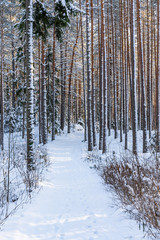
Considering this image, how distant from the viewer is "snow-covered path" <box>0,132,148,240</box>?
3.04 meters

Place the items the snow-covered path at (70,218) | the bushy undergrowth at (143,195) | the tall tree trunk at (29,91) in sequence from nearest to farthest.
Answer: the bushy undergrowth at (143,195), the snow-covered path at (70,218), the tall tree trunk at (29,91)

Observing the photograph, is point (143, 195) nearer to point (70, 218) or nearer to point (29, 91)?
point (70, 218)

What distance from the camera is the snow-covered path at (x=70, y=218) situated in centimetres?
304

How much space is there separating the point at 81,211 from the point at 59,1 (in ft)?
27.6

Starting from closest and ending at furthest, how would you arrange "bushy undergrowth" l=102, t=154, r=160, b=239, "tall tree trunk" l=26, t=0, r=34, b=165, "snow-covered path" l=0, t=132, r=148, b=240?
"bushy undergrowth" l=102, t=154, r=160, b=239, "snow-covered path" l=0, t=132, r=148, b=240, "tall tree trunk" l=26, t=0, r=34, b=165

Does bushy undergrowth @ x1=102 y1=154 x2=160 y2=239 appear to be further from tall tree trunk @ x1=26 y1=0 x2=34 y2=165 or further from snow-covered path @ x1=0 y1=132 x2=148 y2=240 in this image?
tall tree trunk @ x1=26 y1=0 x2=34 y2=165

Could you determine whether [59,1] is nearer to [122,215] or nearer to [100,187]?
[100,187]

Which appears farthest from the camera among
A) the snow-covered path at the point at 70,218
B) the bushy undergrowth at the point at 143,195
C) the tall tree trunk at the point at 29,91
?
the tall tree trunk at the point at 29,91

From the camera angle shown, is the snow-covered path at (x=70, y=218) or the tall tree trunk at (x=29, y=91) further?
the tall tree trunk at (x=29, y=91)

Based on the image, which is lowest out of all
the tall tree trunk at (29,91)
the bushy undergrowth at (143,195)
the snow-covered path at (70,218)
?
the snow-covered path at (70,218)

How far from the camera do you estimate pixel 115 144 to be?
1536cm

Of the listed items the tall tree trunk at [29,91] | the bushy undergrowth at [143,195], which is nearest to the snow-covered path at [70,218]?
the bushy undergrowth at [143,195]

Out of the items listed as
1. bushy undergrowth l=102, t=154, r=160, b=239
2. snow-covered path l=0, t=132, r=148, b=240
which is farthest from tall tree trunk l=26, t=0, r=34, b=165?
bushy undergrowth l=102, t=154, r=160, b=239

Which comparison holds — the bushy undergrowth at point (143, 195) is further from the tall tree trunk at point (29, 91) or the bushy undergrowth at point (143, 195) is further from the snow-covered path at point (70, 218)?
the tall tree trunk at point (29, 91)
